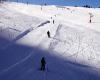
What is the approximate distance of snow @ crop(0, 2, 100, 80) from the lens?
31141 millimetres

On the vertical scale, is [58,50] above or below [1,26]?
below

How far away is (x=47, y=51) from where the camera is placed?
40281 millimetres

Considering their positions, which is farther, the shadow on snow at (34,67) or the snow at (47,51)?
the snow at (47,51)

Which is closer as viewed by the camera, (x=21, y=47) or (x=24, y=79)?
(x=24, y=79)

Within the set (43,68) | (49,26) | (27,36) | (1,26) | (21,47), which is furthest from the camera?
(49,26)

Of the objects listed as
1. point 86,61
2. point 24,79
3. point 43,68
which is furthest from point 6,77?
point 86,61

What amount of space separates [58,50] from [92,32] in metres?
18.9

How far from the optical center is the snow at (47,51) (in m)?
31.1

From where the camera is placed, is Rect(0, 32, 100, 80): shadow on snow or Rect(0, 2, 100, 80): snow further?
Rect(0, 2, 100, 80): snow

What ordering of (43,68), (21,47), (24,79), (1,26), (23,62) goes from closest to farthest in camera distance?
1. (24,79)
2. (43,68)
3. (23,62)
4. (21,47)
5. (1,26)

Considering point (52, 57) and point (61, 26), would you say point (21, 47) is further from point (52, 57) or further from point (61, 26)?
point (61, 26)

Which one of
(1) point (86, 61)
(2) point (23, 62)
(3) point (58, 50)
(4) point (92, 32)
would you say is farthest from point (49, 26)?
(2) point (23, 62)

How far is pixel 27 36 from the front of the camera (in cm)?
4781

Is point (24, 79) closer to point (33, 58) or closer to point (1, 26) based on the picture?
point (33, 58)
